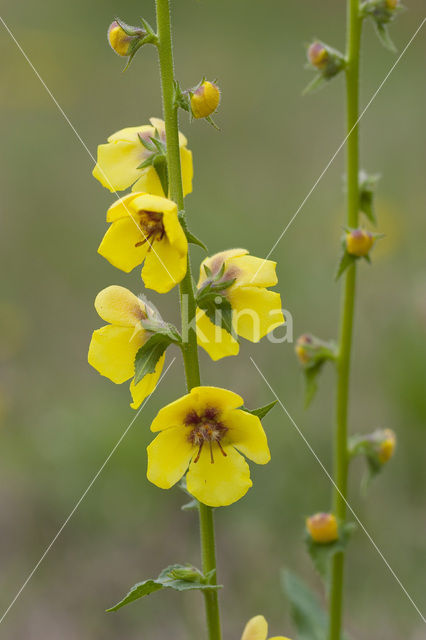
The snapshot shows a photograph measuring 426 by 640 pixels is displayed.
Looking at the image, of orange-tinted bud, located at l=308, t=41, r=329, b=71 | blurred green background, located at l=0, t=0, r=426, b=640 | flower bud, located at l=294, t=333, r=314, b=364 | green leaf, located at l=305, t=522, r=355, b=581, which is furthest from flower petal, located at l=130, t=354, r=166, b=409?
blurred green background, located at l=0, t=0, r=426, b=640

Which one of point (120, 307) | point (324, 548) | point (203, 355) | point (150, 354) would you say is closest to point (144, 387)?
point (150, 354)

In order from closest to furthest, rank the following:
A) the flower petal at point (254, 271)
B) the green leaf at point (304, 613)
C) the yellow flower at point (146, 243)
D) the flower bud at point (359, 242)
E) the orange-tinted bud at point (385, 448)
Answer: the yellow flower at point (146, 243)
the flower petal at point (254, 271)
the flower bud at point (359, 242)
the orange-tinted bud at point (385, 448)
the green leaf at point (304, 613)

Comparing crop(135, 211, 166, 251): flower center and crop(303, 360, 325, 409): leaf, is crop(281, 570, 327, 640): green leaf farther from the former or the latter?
crop(135, 211, 166, 251): flower center

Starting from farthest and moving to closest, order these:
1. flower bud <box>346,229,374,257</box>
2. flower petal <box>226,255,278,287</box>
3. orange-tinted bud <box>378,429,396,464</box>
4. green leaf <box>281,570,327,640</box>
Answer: green leaf <box>281,570,327,640</box>, orange-tinted bud <box>378,429,396,464</box>, flower bud <box>346,229,374,257</box>, flower petal <box>226,255,278,287</box>

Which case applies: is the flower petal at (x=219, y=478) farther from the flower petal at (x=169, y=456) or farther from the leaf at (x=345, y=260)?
the leaf at (x=345, y=260)

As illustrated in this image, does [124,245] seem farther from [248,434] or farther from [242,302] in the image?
[248,434]

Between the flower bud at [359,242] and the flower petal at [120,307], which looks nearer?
the flower petal at [120,307]

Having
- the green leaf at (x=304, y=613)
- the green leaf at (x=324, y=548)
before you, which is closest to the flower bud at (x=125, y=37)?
the green leaf at (x=324, y=548)

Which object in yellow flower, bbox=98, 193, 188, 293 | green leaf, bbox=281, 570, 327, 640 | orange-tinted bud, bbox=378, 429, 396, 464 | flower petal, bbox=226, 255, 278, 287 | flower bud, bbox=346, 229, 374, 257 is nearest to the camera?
yellow flower, bbox=98, 193, 188, 293
